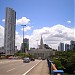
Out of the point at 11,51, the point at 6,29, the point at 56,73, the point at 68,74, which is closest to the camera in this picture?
the point at 56,73

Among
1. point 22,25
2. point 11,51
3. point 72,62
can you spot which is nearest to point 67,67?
point 72,62

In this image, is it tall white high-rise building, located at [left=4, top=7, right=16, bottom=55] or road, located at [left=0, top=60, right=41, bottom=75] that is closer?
road, located at [left=0, top=60, right=41, bottom=75]

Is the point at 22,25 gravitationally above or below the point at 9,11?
below

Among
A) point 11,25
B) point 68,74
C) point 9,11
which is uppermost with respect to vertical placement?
point 9,11

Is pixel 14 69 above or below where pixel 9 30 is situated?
below

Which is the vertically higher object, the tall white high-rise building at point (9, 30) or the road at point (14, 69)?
the tall white high-rise building at point (9, 30)

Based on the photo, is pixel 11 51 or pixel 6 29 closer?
pixel 6 29

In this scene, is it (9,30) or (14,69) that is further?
(9,30)

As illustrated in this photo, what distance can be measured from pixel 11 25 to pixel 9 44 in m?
12.1

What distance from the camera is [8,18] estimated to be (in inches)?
5595

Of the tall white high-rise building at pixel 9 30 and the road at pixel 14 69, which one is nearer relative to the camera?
the road at pixel 14 69

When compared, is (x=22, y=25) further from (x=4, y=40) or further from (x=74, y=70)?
(x=74, y=70)

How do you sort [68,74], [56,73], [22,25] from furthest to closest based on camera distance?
[22,25] < [68,74] < [56,73]

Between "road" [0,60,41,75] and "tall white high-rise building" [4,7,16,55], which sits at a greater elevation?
"tall white high-rise building" [4,7,16,55]
